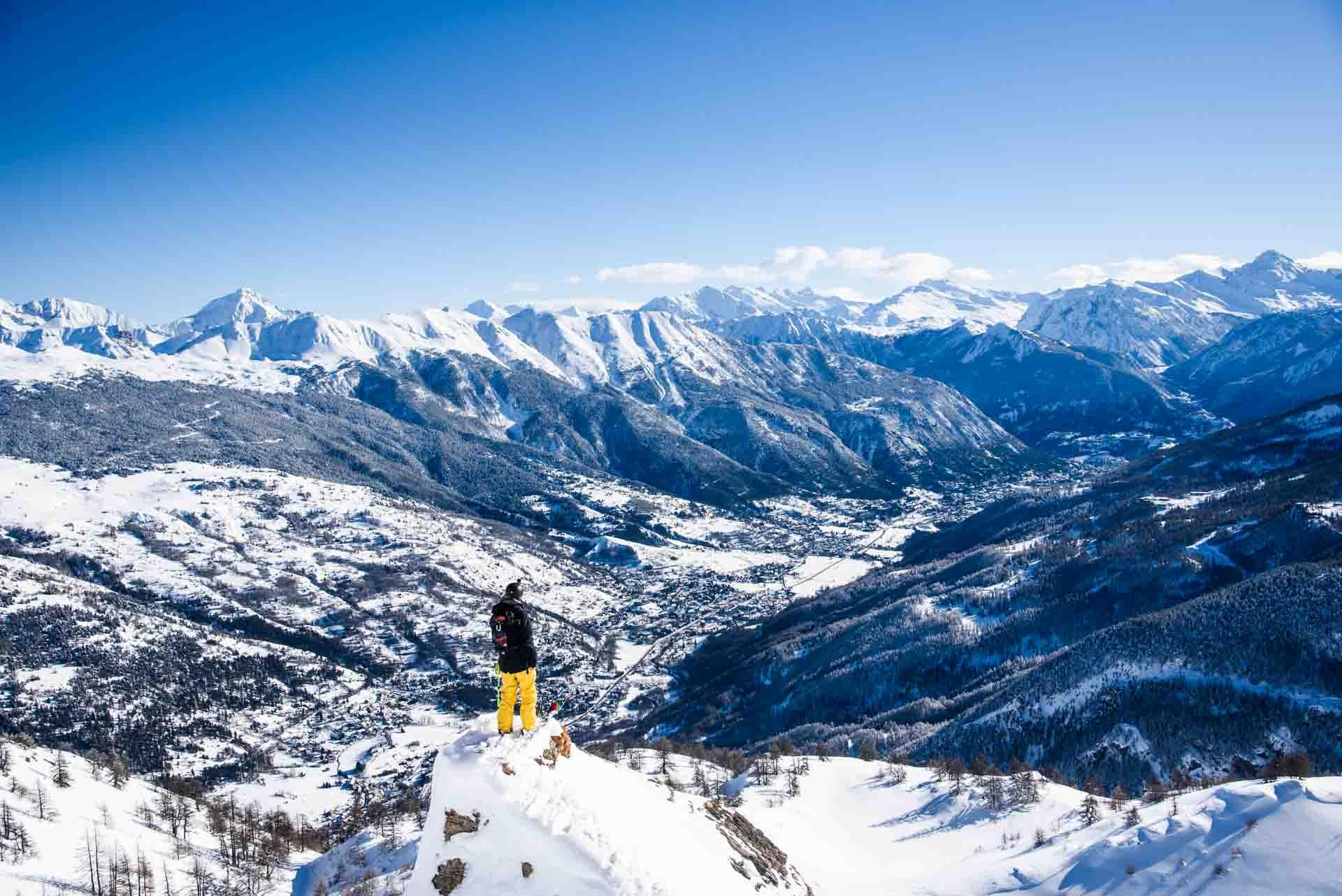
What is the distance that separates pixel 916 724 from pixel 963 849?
306 ft

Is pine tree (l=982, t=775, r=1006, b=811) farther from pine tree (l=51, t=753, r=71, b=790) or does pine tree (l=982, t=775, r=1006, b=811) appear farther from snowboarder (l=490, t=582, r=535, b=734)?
pine tree (l=51, t=753, r=71, b=790)

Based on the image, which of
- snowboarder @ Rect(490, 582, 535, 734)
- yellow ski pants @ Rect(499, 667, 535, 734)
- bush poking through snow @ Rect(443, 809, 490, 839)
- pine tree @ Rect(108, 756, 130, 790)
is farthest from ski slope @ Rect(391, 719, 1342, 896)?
pine tree @ Rect(108, 756, 130, 790)

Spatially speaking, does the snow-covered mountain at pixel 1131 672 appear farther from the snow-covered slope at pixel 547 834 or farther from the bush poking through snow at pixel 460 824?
the bush poking through snow at pixel 460 824

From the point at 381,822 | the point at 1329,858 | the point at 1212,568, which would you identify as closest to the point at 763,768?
the point at 381,822

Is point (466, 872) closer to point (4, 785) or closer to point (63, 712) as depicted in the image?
point (4, 785)

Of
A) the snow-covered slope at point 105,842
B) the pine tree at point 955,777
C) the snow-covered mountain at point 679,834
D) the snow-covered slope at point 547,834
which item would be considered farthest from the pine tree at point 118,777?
the pine tree at point 955,777

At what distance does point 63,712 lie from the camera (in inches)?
7707

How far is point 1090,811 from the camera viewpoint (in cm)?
6256

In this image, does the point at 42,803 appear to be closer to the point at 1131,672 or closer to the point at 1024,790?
the point at 1024,790

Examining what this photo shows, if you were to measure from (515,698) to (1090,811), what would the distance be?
56354 mm

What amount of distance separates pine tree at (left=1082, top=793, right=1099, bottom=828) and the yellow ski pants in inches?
1992

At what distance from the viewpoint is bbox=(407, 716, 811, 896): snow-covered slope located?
2691 centimetres

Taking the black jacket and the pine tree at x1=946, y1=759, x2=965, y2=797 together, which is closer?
the black jacket

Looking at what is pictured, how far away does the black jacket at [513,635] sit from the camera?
28547mm
